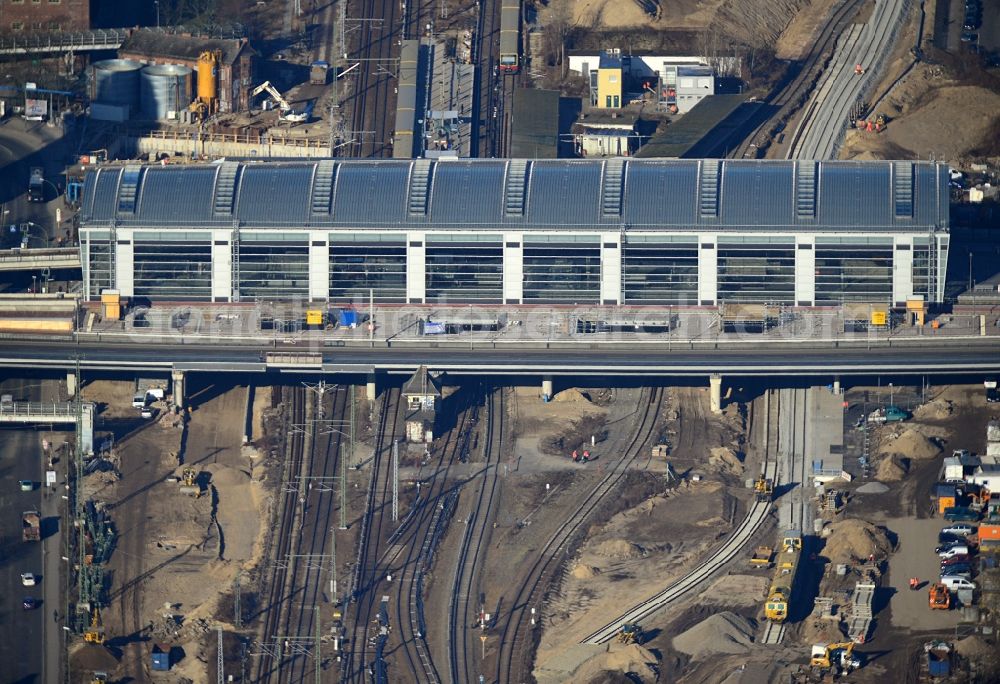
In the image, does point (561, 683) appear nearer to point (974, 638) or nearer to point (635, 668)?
point (635, 668)

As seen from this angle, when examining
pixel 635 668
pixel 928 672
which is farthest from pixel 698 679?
pixel 928 672

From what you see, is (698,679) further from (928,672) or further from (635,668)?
(928,672)

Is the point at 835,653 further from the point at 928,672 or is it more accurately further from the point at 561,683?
the point at 561,683

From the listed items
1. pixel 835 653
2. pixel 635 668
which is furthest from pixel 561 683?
pixel 835 653

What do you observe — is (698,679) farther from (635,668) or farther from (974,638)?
(974,638)

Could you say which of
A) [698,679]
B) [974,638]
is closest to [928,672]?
[974,638]
